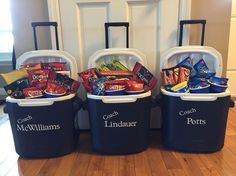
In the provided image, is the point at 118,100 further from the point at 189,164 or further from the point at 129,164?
the point at 189,164

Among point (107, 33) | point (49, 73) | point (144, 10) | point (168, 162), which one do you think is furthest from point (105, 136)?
point (144, 10)

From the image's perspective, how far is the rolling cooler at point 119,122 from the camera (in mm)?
1086

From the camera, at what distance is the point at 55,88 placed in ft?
3.66

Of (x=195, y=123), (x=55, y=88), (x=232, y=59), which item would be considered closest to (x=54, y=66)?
(x=55, y=88)

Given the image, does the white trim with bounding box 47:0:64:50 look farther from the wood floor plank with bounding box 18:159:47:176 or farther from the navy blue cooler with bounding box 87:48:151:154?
the wood floor plank with bounding box 18:159:47:176

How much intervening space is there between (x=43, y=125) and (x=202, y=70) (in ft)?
2.84

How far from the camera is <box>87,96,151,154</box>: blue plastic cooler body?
1093mm

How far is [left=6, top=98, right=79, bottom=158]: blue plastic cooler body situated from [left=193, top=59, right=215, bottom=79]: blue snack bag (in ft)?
2.24

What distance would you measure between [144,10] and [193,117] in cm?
66

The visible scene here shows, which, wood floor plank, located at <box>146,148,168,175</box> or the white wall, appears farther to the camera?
the white wall

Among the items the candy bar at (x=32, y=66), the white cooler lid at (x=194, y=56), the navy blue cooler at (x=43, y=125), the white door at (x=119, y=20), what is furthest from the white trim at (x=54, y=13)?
the white cooler lid at (x=194, y=56)

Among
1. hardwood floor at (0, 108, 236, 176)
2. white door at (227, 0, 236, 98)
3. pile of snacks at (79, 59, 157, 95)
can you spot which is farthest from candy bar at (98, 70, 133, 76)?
white door at (227, 0, 236, 98)

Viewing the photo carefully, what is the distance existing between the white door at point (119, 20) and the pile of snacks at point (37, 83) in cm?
25

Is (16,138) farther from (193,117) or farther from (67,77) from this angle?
(193,117)
